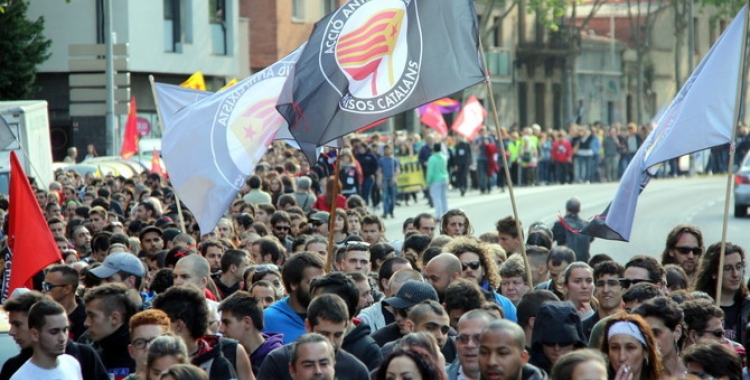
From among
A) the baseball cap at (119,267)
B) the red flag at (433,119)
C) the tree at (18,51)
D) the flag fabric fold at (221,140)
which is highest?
the tree at (18,51)

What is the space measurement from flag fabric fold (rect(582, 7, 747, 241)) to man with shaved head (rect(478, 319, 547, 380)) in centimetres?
371

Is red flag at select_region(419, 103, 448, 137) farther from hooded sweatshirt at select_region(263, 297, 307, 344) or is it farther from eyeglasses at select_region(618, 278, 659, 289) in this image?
hooded sweatshirt at select_region(263, 297, 307, 344)

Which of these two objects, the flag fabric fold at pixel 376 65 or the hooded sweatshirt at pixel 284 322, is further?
the flag fabric fold at pixel 376 65

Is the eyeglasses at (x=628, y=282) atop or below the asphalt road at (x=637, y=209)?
atop

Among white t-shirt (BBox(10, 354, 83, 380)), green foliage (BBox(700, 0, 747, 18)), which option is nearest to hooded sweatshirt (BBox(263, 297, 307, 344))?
white t-shirt (BBox(10, 354, 83, 380))

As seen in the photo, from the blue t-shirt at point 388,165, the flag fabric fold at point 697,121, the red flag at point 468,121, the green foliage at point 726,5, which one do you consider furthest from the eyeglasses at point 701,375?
the green foliage at point 726,5

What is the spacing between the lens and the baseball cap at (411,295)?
27.6 ft

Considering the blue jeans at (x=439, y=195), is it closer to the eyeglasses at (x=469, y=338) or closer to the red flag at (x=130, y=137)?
the red flag at (x=130, y=137)

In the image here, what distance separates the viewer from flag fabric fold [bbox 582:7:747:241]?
10.1 m

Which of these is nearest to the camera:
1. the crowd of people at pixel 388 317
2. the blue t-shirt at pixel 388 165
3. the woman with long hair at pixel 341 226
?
the crowd of people at pixel 388 317

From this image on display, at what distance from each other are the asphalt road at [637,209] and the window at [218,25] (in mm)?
11414

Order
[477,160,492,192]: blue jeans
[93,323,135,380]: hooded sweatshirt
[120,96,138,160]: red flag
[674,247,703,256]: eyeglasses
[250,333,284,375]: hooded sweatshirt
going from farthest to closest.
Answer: [477,160,492,192]: blue jeans, [120,96,138,160]: red flag, [674,247,703,256]: eyeglasses, [93,323,135,380]: hooded sweatshirt, [250,333,284,375]: hooded sweatshirt

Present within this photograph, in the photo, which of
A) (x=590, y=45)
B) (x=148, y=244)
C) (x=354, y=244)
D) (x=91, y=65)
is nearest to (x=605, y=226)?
(x=354, y=244)

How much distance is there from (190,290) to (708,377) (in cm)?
267
